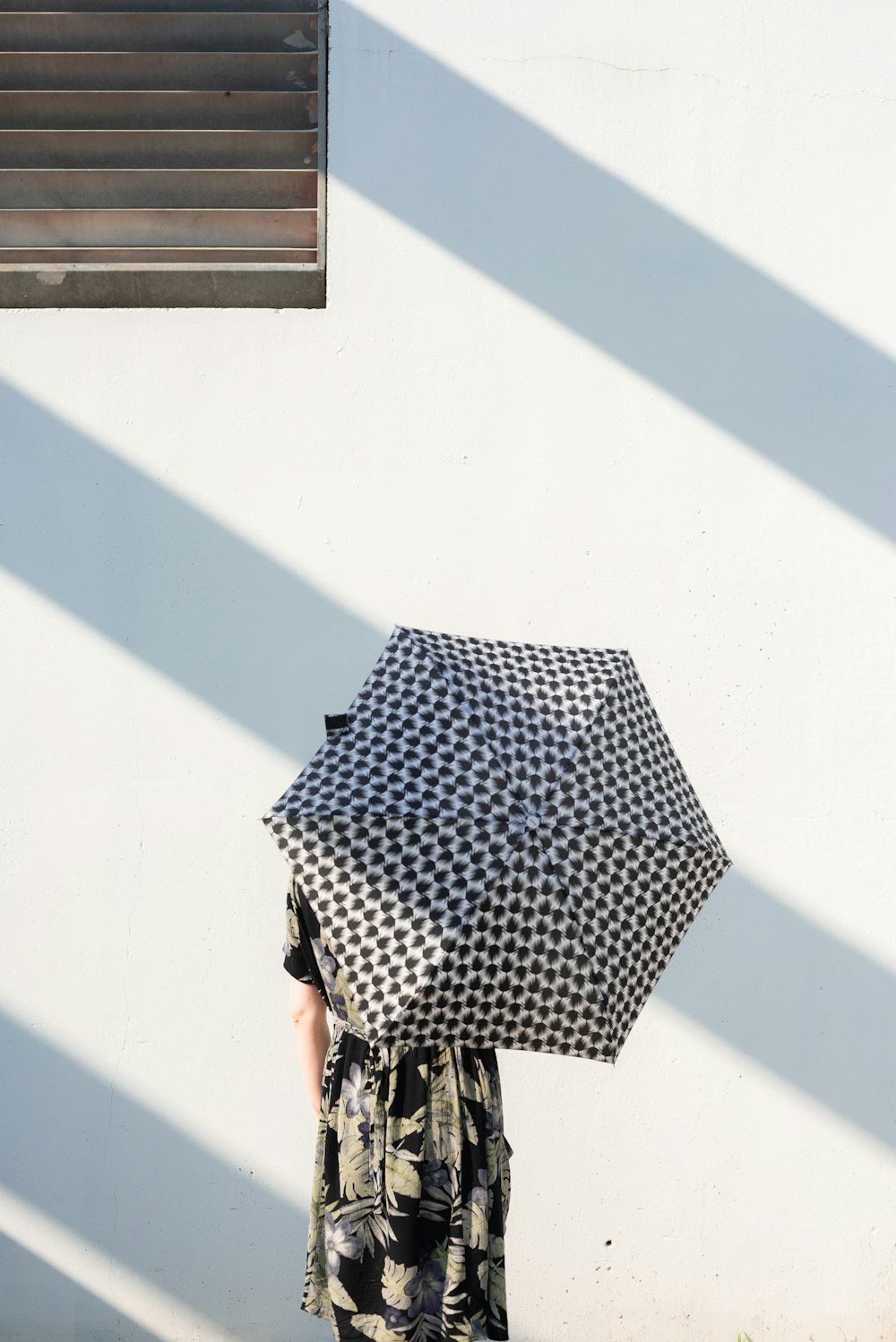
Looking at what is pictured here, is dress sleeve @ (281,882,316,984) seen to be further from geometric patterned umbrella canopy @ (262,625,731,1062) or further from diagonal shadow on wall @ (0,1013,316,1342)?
diagonal shadow on wall @ (0,1013,316,1342)

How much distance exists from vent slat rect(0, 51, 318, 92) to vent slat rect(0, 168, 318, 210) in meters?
0.23

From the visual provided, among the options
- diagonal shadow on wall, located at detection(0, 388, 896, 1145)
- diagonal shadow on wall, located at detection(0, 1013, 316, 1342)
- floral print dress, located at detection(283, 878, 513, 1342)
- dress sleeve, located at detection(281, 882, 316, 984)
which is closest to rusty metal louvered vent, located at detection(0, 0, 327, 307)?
diagonal shadow on wall, located at detection(0, 388, 896, 1145)

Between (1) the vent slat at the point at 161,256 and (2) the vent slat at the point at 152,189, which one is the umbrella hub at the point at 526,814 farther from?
(2) the vent slat at the point at 152,189

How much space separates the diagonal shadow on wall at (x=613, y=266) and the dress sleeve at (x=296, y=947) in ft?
5.34

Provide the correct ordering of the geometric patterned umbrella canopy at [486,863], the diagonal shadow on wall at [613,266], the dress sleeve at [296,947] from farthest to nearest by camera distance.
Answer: the diagonal shadow on wall at [613,266], the dress sleeve at [296,947], the geometric patterned umbrella canopy at [486,863]

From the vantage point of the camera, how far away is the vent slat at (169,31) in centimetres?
298

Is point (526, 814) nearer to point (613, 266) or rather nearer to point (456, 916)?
point (456, 916)

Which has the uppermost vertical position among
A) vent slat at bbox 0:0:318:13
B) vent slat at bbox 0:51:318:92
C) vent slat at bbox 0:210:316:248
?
vent slat at bbox 0:0:318:13

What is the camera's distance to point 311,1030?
2.20 metres

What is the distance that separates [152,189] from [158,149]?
0.37 ft

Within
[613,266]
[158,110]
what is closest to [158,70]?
[158,110]

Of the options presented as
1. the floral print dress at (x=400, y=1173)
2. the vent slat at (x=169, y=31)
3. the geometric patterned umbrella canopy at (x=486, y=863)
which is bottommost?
the floral print dress at (x=400, y=1173)

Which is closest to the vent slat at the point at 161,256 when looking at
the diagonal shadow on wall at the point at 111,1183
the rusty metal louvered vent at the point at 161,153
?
the rusty metal louvered vent at the point at 161,153

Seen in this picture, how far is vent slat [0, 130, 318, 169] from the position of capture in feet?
9.87
